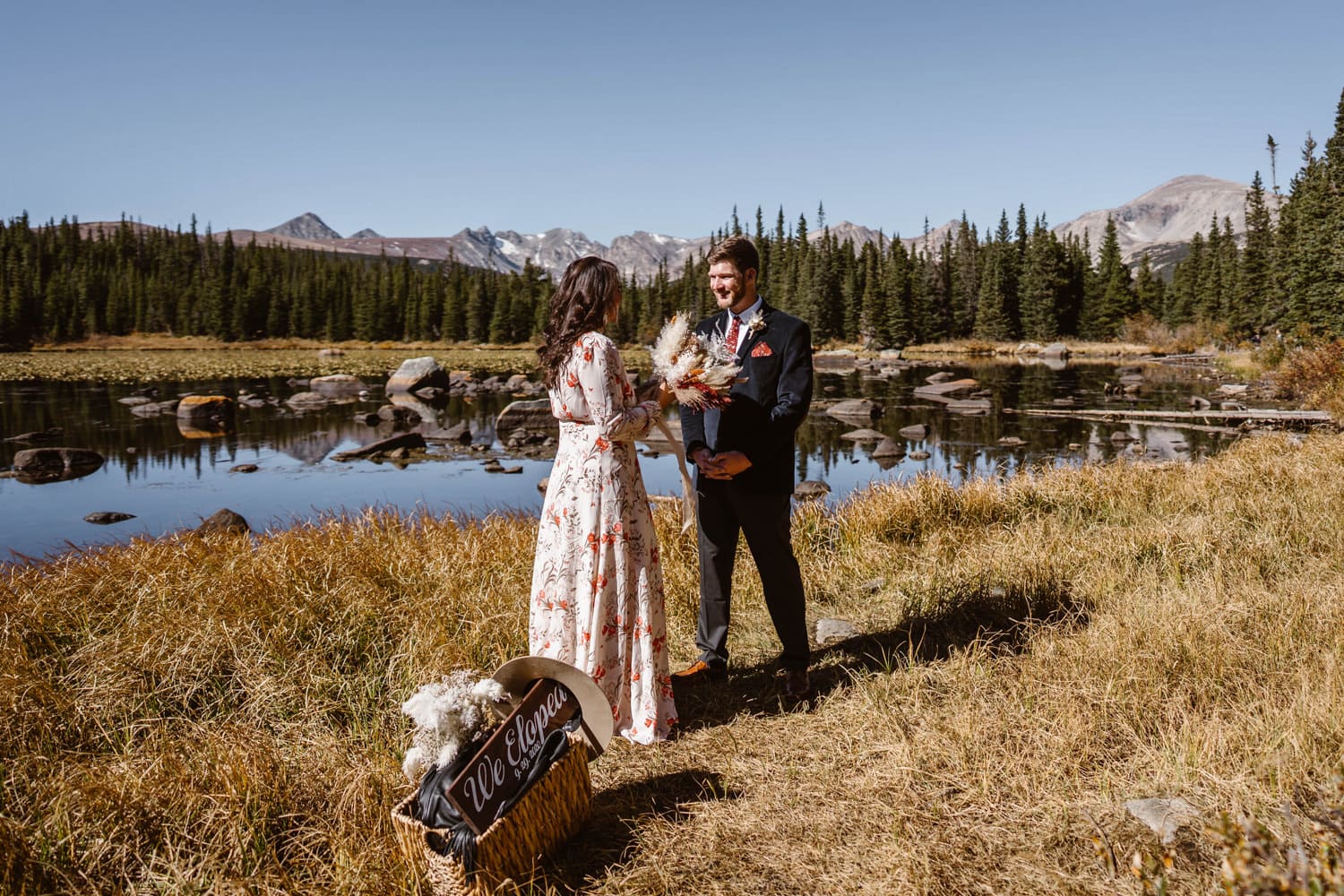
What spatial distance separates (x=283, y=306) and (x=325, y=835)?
93.1 m

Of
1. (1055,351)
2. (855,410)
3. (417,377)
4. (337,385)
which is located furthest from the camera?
(1055,351)

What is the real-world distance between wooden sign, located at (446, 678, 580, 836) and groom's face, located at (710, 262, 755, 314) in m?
2.11

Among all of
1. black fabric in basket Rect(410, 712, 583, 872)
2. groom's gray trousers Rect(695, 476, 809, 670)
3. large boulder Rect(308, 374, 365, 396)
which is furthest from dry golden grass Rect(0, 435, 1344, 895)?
large boulder Rect(308, 374, 365, 396)

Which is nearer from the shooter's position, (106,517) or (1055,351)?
(106,517)

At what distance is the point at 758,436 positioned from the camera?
4043mm

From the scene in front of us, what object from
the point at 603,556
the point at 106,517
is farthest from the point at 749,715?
the point at 106,517

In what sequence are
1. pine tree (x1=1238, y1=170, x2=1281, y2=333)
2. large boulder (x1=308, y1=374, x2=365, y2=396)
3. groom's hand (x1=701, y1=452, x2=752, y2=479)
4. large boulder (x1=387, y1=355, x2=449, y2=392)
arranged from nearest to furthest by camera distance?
groom's hand (x1=701, y1=452, x2=752, y2=479)
large boulder (x1=308, y1=374, x2=365, y2=396)
large boulder (x1=387, y1=355, x2=449, y2=392)
pine tree (x1=1238, y1=170, x2=1281, y2=333)

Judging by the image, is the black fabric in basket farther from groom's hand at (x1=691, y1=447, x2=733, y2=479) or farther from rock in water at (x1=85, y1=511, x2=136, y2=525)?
rock in water at (x1=85, y1=511, x2=136, y2=525)

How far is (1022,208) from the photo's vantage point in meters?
77.1

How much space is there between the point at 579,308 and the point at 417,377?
105ft

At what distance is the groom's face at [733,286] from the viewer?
13.2 ft

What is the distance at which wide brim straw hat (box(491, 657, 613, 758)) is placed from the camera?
294cm

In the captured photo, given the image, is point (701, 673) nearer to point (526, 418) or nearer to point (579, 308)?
point (579, 308)

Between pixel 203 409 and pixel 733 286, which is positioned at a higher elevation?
pixel 733 286
